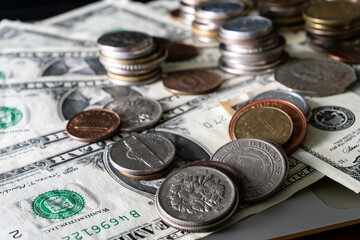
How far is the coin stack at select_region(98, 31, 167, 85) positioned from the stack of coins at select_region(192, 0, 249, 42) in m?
0.20

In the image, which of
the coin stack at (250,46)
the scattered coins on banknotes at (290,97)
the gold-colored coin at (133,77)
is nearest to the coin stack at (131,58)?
the gold-colored coin at (133,77)

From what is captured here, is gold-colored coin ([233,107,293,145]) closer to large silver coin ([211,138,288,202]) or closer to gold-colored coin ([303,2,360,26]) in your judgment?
large silver coin ([211,138,288,202])

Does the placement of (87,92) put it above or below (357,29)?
below

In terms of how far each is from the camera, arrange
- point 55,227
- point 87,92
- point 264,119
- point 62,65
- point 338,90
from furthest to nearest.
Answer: point 62,65, point 87,92, point 338,90, point 264,119, point 55,227

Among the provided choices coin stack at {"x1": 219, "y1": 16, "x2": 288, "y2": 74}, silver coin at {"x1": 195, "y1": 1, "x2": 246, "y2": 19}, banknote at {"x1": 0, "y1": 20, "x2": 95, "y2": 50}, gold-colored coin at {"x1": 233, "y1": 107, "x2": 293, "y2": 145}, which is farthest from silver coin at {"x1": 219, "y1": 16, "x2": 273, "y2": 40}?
banknote at {"x1": 0, "y1": 20, "x2": 95, "y2": 50}

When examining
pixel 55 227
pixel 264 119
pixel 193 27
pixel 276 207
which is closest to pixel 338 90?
pixel 264 119

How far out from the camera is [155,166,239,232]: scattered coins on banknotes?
617mm

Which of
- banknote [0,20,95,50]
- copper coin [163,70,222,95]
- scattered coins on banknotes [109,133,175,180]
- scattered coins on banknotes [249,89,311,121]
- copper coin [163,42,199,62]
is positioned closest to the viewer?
scattered coins on banknotes [109,133,175,180]

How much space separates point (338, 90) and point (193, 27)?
18.3 inches

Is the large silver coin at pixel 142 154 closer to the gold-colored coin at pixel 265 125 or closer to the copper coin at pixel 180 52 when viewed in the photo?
the gold-colored coin at pixel 265 125

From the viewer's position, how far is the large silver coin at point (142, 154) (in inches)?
28.7

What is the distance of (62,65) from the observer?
114 centimetres

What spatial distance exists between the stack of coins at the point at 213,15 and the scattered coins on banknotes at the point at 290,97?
0.33m

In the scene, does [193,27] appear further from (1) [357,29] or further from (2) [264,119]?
(2) [264,119]
